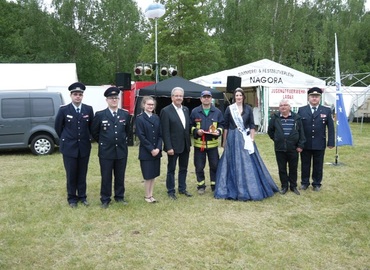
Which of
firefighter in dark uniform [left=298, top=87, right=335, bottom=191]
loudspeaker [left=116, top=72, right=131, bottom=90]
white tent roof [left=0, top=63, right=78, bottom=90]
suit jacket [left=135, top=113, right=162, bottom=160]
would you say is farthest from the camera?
white tent roof [left=0, top=63, right=78, bottom=90]

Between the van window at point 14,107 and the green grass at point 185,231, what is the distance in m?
3.29

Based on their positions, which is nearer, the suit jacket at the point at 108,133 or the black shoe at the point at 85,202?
the suit jacket at the point at 108,133

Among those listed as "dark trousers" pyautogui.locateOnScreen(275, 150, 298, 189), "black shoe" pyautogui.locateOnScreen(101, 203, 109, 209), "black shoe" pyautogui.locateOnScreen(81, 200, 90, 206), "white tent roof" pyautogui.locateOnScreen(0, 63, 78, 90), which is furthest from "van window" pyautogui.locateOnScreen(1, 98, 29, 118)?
"dark trousers" pyautogui.locateOnScreen(275, 150, 298, 189)

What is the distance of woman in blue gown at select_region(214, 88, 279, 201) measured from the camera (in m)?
5.26

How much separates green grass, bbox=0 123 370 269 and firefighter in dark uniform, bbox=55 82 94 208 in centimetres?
51

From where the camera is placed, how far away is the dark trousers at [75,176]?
15.9 ft

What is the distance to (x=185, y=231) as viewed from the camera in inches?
159

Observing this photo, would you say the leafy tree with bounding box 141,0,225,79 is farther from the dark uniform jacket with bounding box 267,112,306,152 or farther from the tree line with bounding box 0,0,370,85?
the dark uniform jacket with bounding box 267,112,306,152

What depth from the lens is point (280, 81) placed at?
14422 millimetres

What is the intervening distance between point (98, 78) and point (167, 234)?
25217mm

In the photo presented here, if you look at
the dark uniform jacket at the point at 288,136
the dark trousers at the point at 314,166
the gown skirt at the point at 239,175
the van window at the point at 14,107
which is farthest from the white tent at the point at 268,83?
the gown skirt at the point at 239,175

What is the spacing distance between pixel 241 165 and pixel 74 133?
7.56 ft

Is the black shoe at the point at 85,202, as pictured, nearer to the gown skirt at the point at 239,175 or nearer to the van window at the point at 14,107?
the gown skirt at the point at 239,175

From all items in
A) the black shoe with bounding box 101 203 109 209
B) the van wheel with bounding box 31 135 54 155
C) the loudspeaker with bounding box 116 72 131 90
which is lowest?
the black shoe with bounding box 101 203 109 209
